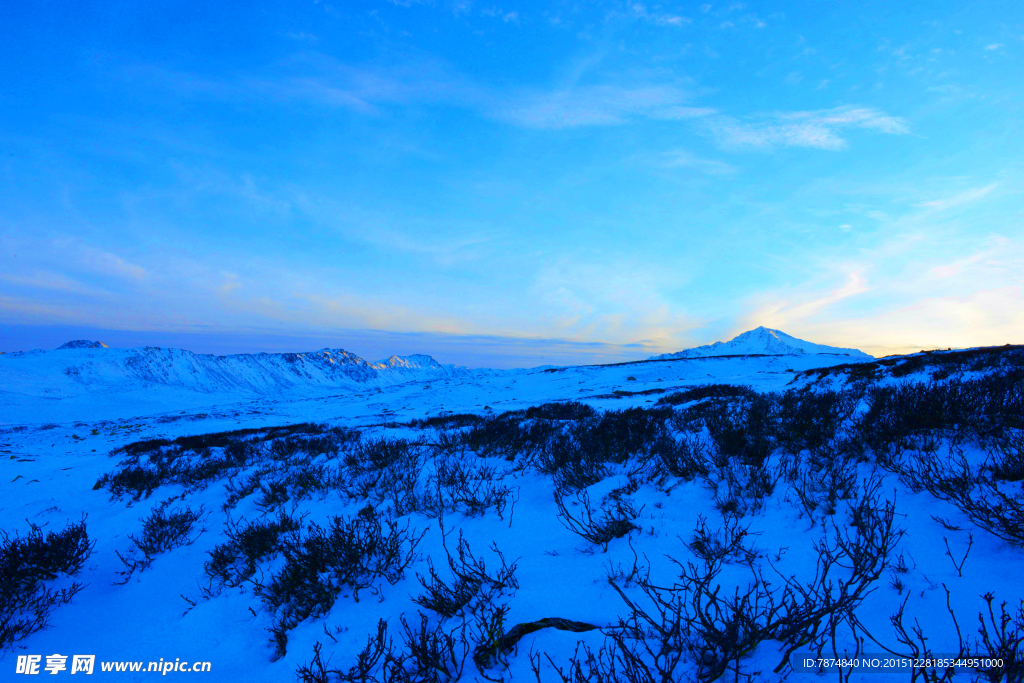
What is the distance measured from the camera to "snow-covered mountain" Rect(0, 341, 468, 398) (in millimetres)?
45406

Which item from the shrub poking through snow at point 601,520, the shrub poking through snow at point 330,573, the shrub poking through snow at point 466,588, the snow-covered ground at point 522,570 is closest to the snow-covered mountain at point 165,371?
the snow-covered ground at point 522,570

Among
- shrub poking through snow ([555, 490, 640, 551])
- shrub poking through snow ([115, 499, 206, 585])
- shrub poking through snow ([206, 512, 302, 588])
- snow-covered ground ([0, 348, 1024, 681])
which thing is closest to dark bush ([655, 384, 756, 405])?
snow-covered ground ([0, 348, 1024, 681])

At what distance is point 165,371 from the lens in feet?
226

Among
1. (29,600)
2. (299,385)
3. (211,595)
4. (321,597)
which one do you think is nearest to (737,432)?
(321,597)

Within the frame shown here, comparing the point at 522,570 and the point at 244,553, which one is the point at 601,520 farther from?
the point at 244,553

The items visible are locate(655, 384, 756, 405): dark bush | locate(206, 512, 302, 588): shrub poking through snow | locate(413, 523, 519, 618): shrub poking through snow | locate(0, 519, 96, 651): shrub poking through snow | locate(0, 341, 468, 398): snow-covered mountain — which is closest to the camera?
locate(413, 523, 519, 618): shrub poking through snow

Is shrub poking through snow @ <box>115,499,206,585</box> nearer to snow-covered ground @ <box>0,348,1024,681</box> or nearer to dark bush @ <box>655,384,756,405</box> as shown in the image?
snow-covered ground @ <box>0,348,1024,681</box>

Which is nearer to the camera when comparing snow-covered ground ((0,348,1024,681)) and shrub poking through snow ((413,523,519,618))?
snow-covered ground ((0,348,1024,681))

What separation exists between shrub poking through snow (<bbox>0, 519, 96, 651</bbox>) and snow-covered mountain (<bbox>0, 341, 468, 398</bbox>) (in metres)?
54.2

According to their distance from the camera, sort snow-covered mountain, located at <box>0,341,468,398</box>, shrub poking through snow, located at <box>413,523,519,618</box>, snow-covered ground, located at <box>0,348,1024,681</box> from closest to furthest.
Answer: snow-covered ground, located at <box>0,348,1024,681</box> < shrub poking through snow, located at <box>413,523,519,618</box> < snow-covered mountain, located at <box>0,341,468,398</box>

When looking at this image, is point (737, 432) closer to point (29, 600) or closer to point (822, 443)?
point (822, 443)

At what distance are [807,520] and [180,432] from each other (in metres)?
27.1

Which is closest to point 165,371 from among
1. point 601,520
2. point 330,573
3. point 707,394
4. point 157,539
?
point 157,539

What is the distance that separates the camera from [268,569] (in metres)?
4.31
